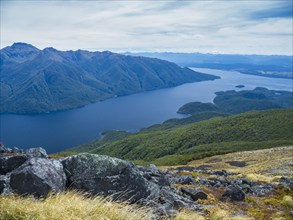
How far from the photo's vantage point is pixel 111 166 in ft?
45.2

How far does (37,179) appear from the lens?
10898mm

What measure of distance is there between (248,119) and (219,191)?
18666 cm

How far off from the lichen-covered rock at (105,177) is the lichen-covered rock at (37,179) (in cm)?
92

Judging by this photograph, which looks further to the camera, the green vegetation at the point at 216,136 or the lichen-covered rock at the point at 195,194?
the green vegetation at the point at 216,136

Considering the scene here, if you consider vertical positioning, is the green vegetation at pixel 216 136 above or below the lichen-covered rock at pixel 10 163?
below

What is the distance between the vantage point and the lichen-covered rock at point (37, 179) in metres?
10.8

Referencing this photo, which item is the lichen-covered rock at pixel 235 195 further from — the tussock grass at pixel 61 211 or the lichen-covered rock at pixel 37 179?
the tussock grass at pixel 61 211

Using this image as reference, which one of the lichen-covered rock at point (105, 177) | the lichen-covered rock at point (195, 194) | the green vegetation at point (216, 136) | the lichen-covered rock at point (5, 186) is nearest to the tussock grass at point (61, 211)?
the lichen-covered rock at point (5, 186)

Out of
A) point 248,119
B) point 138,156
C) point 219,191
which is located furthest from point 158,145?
point 219,191

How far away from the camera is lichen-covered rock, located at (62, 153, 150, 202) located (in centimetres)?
1291

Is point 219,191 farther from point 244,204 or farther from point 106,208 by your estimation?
point 106,208

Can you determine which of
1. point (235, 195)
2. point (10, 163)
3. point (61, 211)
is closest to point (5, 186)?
point (10, 163)

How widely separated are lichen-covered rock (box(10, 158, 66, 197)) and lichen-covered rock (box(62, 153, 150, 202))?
36.4 inches

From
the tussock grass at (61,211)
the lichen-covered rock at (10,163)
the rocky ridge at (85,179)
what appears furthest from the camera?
the lichen-covered rock at (10,163)
